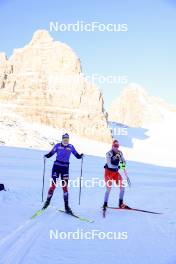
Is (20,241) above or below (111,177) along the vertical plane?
below

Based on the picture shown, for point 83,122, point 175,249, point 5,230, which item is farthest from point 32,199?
point 83,122

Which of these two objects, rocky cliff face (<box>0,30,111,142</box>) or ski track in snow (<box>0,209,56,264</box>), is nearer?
ski track in snow (<box>0,209,56,264</box>)

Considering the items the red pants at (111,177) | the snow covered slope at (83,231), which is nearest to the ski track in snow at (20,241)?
the snow covered slope at (83,231)

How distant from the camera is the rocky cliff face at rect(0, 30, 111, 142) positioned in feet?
318

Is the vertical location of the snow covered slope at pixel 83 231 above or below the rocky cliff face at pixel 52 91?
below

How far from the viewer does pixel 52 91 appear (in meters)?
102

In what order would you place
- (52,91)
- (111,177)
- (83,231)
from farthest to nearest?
(52,91)
(111,177)
(83,231)

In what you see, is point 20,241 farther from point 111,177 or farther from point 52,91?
point 52,91

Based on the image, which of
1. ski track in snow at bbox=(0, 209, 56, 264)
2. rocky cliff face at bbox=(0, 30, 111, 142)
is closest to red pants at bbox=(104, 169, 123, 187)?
ski track in snow at bbox=(0, 209, 56, 264)

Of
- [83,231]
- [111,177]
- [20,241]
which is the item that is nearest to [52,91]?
[111,177]

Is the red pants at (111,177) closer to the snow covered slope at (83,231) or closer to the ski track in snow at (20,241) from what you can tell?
the snow covered slope at (83,231)

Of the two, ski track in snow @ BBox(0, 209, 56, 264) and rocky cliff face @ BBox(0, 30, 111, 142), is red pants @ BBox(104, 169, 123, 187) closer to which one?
ski track in snow @ BBox(0, 209, 56, 264)

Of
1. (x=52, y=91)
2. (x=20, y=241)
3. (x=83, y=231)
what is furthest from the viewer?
(x=52, y=91)

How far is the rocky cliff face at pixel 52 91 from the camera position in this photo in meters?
96.9
